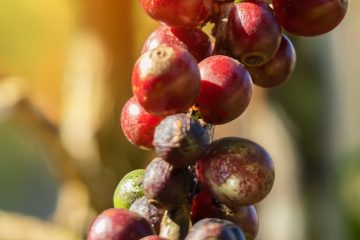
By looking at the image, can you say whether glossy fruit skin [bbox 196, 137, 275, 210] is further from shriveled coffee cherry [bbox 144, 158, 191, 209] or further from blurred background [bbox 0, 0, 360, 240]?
blurred background [bbox 0, 0, 360, 240]

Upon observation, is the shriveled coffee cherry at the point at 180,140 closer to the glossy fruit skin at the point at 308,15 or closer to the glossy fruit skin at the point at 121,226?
the glossy fruit skin at the point at 121,226

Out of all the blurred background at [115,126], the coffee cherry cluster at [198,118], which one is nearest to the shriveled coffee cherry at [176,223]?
the coffee cherry cluster at [198,118]

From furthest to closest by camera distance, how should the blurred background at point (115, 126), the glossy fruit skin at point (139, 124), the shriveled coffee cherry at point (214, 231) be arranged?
the blurred background at point (115, 126)
the glossy fruit skin at point (139, 124)
the shriveled coffee cherry at point (214, 231)

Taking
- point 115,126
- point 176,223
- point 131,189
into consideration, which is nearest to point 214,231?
point 176,223

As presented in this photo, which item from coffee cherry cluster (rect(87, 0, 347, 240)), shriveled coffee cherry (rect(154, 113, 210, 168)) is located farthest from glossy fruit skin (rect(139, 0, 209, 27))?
shriveled coffee cherry (rect(154, 113, 210, 168))

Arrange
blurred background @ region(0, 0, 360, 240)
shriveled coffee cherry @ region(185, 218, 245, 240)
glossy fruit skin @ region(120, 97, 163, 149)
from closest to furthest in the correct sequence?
1. shriveled coffee cherry @ region(185, 218, 245, 240)
2. glossy fruit skin @ region(120, 97, 163, 149)
3. blurred background @ region(0, 0, 360, 240)

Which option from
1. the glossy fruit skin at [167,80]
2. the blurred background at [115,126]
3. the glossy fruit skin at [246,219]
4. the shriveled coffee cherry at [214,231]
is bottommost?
the blurred background at [115,126]

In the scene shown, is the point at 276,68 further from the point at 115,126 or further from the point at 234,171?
the point at 115,126
